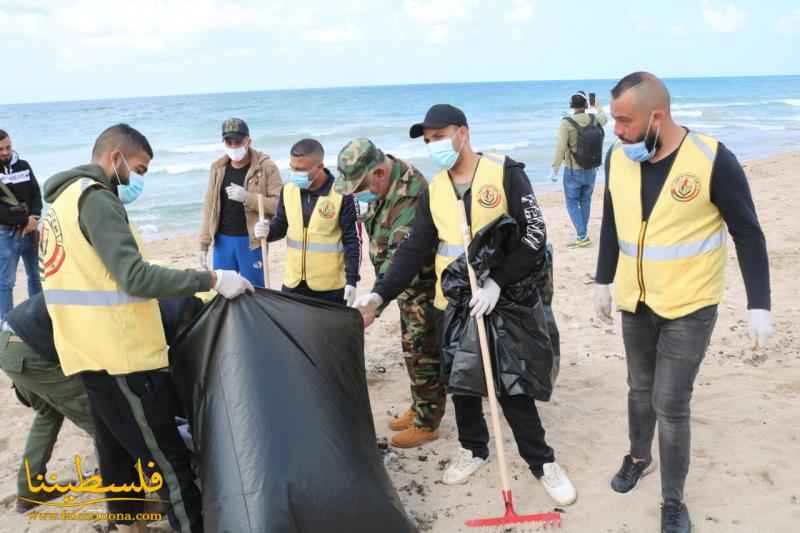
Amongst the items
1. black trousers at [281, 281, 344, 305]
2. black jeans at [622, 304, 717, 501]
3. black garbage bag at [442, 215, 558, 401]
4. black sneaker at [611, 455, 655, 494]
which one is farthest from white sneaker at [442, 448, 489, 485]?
black trousers at [281, 281, 344, 305]

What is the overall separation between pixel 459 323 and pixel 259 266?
7.46ft

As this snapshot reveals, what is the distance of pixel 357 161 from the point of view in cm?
346

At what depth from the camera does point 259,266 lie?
503cm

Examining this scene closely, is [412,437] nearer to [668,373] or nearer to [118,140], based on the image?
[668,373]

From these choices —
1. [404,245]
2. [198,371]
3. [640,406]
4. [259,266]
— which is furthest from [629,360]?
[259,266]

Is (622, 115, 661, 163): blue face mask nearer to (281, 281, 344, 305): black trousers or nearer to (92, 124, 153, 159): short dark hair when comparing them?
(92, 124, 153, 159): short dark hair

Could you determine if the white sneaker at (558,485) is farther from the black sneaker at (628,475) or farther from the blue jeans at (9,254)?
the blue jeans at (9,254)

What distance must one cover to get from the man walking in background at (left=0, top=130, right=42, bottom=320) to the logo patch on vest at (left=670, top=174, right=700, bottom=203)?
520 centimetres

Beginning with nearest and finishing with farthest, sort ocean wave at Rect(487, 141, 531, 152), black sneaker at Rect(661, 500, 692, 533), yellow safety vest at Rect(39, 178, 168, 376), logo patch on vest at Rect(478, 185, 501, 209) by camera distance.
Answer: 1. yellow safety vest at Rect(39, 178, 168, 376)
2. black sneaker at Rect(661, 500, 692, 533)
3. logo patch on vest at Rect(478, 185, 501, 209)
4. ocean wave at Rect(487, 141, 531, 152)

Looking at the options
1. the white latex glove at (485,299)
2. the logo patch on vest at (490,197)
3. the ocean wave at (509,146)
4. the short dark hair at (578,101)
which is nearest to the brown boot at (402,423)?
the white latex glove at (485,299)

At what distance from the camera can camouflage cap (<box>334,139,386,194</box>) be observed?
3463 millimetres

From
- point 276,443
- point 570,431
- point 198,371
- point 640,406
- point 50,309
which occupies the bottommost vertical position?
point 570,431

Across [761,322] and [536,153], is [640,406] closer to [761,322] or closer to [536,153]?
[761,322]

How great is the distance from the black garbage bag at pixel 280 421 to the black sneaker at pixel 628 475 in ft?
3.84
